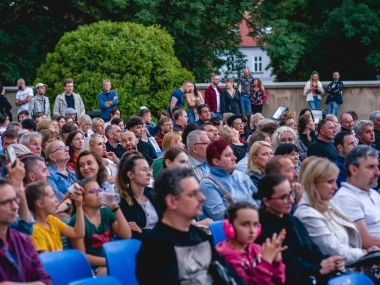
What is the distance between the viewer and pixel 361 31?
2756 cm

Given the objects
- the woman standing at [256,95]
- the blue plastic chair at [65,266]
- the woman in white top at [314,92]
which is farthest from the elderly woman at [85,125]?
the woman in white top at [314,92]

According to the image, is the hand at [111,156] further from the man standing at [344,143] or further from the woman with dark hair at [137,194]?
the woman with dark hair at [137,194]

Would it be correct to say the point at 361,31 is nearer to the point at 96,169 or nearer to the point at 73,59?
the point at 73,59

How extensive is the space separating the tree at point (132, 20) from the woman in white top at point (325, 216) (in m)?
17.8

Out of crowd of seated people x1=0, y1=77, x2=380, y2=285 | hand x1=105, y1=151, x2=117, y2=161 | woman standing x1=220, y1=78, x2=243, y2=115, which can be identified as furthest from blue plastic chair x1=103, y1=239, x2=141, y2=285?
woman standing x1=220, y1=78, x2=243, y2=115

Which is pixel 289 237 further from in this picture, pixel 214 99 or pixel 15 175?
pixel 214 99

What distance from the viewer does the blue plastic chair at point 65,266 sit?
5.76 m

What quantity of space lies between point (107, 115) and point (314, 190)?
11846 millimetres

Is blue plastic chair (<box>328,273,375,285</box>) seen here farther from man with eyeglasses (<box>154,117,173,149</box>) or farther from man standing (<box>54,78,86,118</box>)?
man standing (<box>54,78,86,118</box>)

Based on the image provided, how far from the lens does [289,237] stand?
6.44 meters

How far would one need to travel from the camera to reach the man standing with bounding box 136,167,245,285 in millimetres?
5293

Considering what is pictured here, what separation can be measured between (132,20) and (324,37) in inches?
290

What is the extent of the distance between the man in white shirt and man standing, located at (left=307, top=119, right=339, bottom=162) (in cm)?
332

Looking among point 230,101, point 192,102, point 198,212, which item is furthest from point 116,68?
point 198,212
